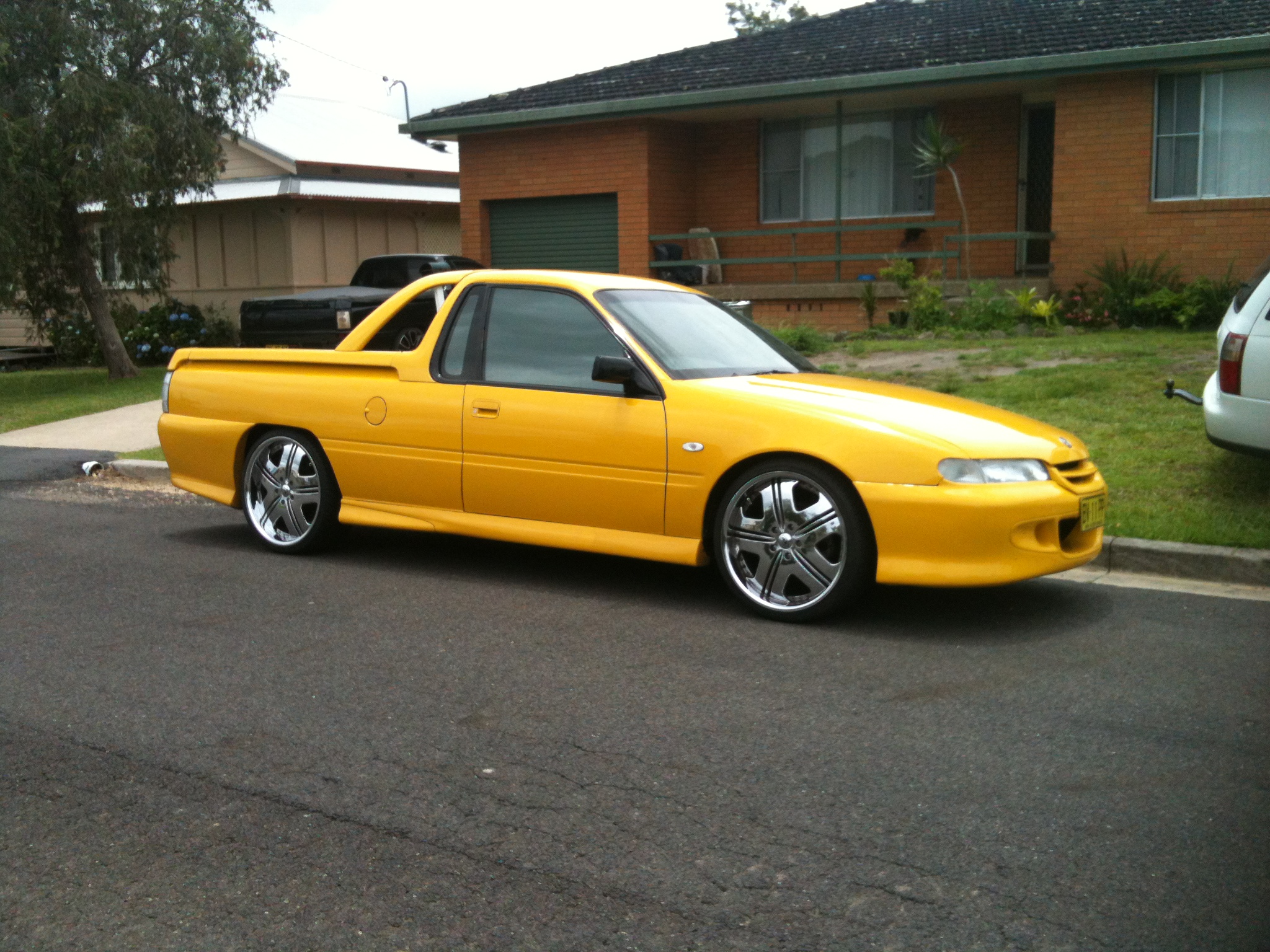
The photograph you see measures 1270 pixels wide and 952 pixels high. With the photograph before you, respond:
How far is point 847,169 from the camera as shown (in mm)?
20328

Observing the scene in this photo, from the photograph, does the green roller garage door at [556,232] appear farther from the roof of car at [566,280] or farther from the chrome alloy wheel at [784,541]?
the chrome alloy wheel at [784,541]

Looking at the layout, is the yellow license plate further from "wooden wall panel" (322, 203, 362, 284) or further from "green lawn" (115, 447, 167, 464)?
"wooden wall panel" (322, 203, 362, 284)

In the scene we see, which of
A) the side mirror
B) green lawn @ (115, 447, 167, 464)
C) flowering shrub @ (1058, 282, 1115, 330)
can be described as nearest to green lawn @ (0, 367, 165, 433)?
green lawn @ (115, 447, 167, 464)

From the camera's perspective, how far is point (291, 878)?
3.47 metres

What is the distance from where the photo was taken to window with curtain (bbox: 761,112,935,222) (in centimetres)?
1981

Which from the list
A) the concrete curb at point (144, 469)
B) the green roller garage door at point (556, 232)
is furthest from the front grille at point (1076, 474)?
the green roller garage door at point (556, 232)

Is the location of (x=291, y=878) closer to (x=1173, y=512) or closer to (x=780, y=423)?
(x=780, y=423)

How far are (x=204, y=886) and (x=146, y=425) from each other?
11200mm

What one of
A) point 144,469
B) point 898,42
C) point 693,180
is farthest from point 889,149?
point 144,469

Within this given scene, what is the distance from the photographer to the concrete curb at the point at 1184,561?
664 cm

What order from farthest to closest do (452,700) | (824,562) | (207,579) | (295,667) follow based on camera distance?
(207,579), (824,562), (295,667), (452,700)

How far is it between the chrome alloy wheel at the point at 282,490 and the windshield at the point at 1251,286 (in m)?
5.22

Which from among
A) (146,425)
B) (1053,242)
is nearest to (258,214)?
(146,425)

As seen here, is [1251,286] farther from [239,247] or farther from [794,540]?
[239,247]
